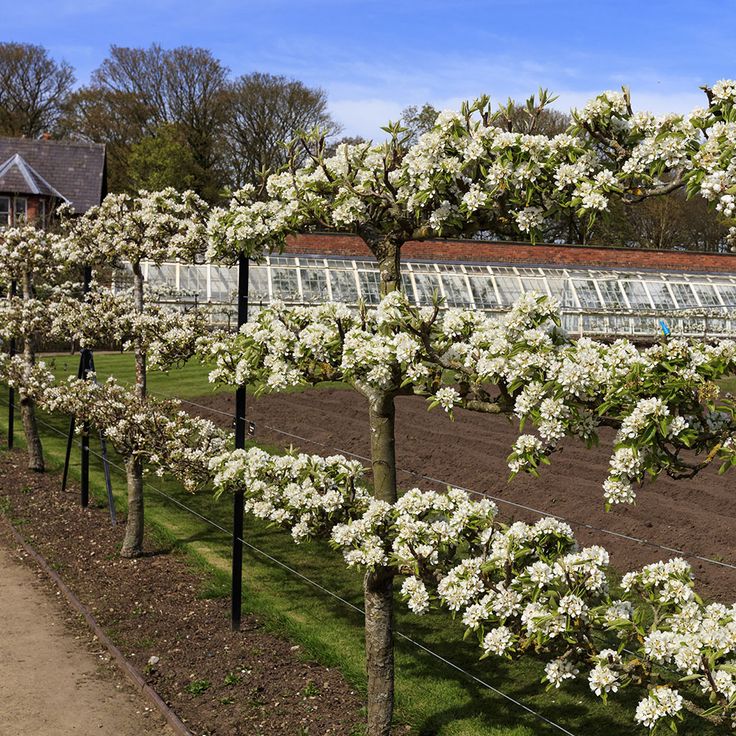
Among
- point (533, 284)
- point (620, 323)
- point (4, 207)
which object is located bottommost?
point (620, 323)

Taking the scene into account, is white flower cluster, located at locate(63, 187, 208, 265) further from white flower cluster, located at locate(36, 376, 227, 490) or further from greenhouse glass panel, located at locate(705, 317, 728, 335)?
greenhouse glass panel, located at locate(705, 317, 728, 335)

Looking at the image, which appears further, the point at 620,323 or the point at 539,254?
the point at 539,254

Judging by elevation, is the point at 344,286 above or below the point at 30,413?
above

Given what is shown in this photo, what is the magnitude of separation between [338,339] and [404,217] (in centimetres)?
100

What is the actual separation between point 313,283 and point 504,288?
22.2 feet

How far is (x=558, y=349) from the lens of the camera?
4781mm

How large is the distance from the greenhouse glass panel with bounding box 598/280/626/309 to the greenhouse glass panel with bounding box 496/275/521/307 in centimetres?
Answer: 306

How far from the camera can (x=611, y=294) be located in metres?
32.6

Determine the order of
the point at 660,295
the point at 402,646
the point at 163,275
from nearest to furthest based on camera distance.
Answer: the point at 402,646 → the point at 163,275 → the point at 660,295

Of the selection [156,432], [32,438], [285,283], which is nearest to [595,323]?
[285,283]

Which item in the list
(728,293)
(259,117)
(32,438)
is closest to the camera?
(32,438)

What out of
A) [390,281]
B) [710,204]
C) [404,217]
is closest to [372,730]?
[390,281]

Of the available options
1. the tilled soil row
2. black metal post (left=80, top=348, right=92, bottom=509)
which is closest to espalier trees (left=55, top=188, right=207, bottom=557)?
the tilled soil row

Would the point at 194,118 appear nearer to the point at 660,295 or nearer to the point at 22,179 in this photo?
the point at 22,179
